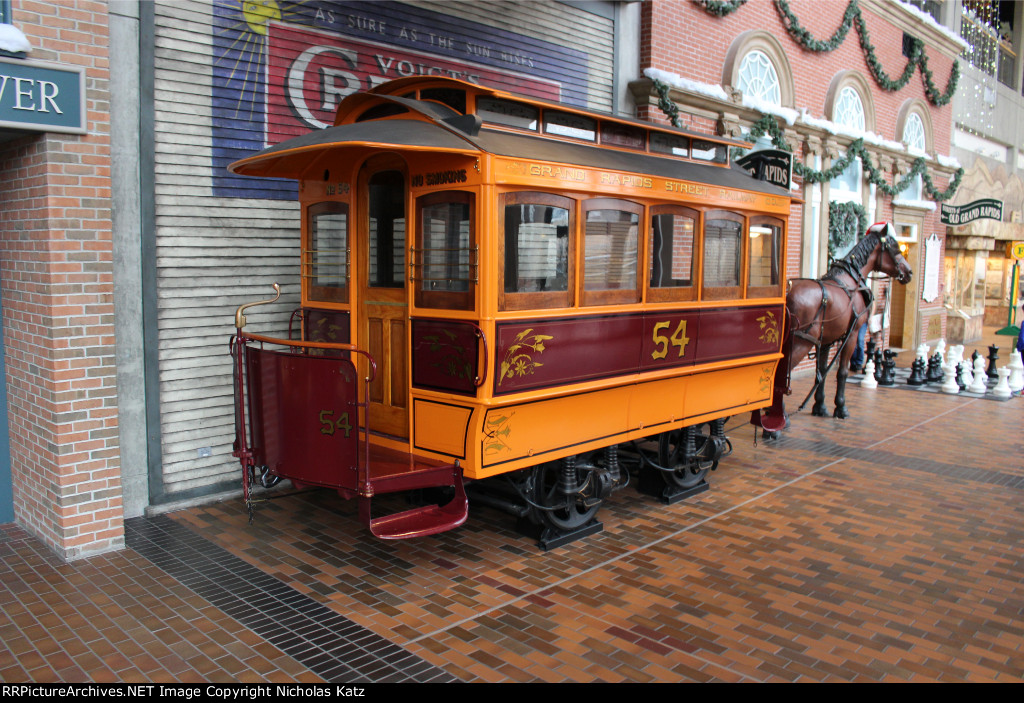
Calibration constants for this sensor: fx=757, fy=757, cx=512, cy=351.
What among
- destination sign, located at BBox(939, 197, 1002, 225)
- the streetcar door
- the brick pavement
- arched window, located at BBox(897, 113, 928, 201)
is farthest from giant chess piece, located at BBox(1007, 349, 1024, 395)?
the streetcar door

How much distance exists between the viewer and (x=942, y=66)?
19844 mm

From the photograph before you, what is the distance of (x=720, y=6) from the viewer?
1193cm

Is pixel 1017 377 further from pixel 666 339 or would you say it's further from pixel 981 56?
pixel 981 56

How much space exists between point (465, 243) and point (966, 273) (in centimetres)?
2301

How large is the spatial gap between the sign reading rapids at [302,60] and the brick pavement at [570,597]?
3399 millimetres

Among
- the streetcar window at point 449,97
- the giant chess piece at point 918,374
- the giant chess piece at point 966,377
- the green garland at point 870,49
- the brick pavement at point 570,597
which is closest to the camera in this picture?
the brick pavement at point 570,597

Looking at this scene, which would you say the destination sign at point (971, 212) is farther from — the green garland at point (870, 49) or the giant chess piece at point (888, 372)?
the giant chess piece at point (888, 372)

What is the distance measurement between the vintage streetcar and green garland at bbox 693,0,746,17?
5.93 meters

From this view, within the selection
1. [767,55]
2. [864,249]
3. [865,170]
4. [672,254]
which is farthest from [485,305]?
[865,170]

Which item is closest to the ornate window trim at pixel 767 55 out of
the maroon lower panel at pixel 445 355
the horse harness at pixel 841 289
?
the horse harness at pixel 841 289

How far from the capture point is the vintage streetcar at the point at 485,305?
5.04 meters

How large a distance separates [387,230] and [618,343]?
2010 millimetres

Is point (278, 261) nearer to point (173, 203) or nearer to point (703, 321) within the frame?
point (173, 203)
